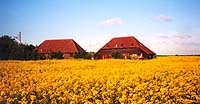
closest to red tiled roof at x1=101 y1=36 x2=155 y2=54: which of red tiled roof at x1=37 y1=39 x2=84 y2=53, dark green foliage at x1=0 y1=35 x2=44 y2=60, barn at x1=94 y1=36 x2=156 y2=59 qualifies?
barn at x1=94 y1=36 x2=156 y2=59

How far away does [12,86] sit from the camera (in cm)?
938

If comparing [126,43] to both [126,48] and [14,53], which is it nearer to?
[126,48]

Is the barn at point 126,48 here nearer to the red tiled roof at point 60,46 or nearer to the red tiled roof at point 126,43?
the red tiled roof at point 126,43

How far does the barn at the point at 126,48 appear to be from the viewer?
142 feet

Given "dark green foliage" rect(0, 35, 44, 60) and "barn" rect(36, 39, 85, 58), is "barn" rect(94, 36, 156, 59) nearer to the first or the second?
"barn" rect(36, 39, 85, 58)

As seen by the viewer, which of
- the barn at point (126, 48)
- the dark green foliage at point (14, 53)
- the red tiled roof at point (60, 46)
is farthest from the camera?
the red tiled roof at point (60, 46)

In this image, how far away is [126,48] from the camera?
147 feet

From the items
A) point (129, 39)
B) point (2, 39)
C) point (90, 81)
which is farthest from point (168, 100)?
point (129, 39)

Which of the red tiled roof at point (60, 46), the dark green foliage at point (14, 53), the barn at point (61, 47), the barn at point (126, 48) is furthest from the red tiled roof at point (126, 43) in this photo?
the dark green foliage at point (14, 53)

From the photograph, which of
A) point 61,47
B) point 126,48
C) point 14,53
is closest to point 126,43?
point 126,48

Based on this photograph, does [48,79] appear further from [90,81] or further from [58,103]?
[58,103]

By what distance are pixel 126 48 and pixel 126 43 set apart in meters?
0.63

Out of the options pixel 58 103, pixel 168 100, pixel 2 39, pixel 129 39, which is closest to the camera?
pixel 168 100

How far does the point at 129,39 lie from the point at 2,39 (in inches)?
755
